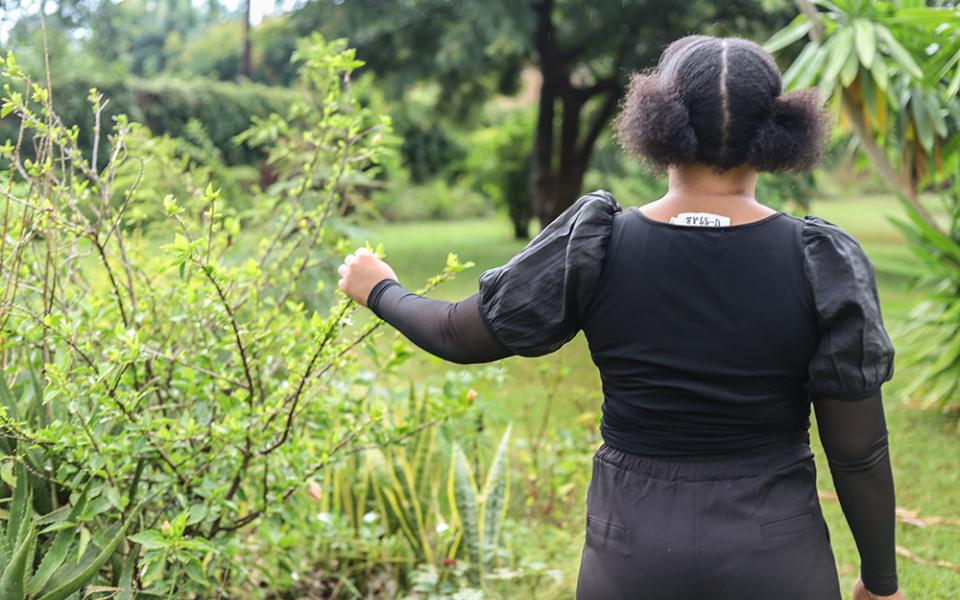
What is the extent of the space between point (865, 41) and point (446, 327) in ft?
14.8

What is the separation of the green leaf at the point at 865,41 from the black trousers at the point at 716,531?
4.20 m

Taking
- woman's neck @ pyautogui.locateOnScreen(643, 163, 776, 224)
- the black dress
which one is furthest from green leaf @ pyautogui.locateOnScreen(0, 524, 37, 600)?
woman's neck @ pyautogui.locateOnScreen(643, 163, 776, 224)

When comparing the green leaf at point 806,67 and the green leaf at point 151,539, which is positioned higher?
the green leaf at point 806,67

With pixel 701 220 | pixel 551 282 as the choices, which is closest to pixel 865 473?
pixel 701 220

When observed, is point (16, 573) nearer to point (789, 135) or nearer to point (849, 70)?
point (789, 135)

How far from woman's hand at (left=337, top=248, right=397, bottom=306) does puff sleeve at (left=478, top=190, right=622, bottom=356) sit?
0.28m

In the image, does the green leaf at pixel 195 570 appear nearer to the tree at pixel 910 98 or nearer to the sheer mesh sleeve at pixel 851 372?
the sheer mesh sleeve at pixel 851 372

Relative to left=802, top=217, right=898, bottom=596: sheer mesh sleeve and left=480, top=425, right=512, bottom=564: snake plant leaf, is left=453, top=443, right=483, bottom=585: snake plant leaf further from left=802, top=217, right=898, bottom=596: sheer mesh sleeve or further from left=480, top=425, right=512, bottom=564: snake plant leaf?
left=802, top=217, right=898, bottom=596: sheer mesh sleeve

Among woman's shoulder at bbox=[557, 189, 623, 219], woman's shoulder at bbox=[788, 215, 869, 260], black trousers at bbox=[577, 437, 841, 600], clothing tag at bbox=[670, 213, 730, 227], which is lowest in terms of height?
black trousers at bbox=[577, 437, 841, 600]

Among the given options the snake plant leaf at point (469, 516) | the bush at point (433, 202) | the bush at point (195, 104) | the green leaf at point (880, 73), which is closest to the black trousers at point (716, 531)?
the snake plant leaf at point (469, 516)

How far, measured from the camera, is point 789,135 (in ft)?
5.59

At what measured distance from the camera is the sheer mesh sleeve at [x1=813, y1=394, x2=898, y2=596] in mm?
1696

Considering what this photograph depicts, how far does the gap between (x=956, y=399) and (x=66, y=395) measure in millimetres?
6177

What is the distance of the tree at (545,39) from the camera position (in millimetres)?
14695
